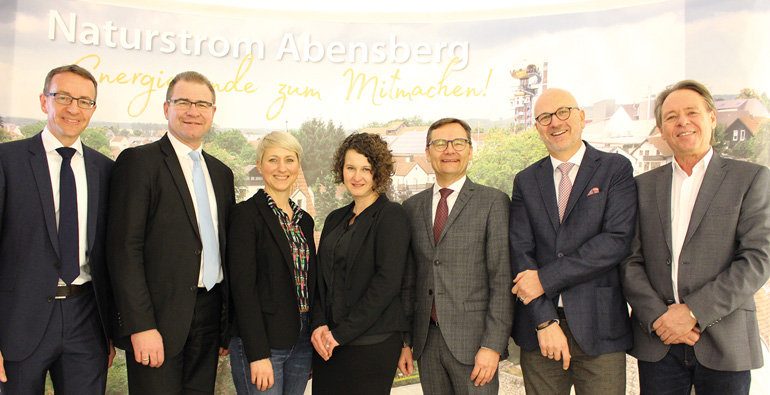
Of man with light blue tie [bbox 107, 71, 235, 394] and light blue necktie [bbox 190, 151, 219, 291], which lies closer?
man with light blue tie [bbox 107, 71, 235, 394]

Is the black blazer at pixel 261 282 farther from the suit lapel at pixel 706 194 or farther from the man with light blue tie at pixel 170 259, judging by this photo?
the suit lapel at pixel 706 194

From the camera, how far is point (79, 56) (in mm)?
4207

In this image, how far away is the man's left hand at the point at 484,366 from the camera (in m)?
2.08

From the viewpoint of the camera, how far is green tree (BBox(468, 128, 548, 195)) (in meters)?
4.62

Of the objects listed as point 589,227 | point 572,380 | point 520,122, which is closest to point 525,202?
point 589,227

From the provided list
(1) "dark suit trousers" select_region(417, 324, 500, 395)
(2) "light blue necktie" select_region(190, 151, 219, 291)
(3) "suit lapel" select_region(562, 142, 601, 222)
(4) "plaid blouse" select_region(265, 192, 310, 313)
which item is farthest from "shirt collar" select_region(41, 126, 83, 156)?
(3) "suit lapel" select_region(562, 142, 601, 222)

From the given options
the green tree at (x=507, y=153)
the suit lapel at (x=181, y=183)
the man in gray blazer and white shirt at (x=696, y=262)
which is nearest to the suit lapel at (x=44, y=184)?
the suit lapel at (x=181, y=183)

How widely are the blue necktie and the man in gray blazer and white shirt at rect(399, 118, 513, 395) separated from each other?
148cm

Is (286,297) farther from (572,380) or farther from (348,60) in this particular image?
(348,60)

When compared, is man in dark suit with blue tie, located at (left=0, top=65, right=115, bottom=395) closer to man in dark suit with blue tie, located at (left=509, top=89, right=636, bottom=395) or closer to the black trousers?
the black trousers

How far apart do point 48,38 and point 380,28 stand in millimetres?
2905

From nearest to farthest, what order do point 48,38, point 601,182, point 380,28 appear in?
point 601,182
point 48,38
point 380,28

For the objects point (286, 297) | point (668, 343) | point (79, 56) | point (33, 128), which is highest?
point (79, 56)

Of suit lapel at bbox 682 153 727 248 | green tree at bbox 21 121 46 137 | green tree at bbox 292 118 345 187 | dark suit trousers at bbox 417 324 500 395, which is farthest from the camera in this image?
green tree at bbox 292 118 345 187
